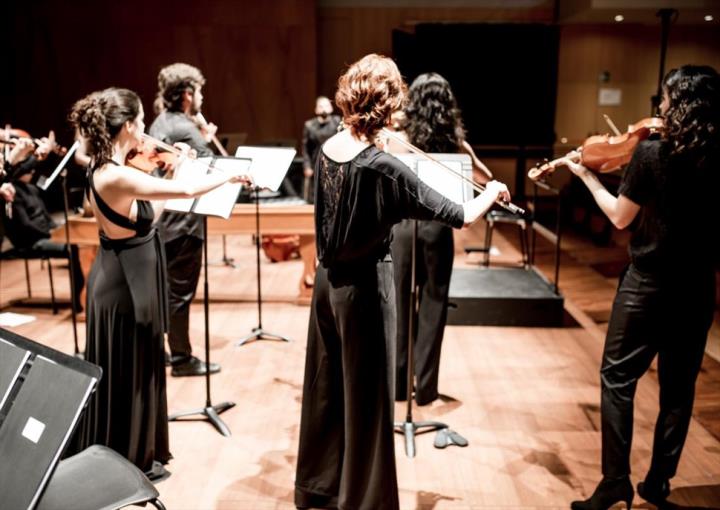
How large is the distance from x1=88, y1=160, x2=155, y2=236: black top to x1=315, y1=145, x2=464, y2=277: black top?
80 centimetres

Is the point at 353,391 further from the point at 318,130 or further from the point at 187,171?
the point at 318,130

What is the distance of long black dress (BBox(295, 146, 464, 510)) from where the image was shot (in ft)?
6.72

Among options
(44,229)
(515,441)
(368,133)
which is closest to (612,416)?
(515,441)

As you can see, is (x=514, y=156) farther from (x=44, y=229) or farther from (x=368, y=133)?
(x=368, y=133)

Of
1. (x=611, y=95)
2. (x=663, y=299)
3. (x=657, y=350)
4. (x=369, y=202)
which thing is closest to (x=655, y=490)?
(x=657, y=350)

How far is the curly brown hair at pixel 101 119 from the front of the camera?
245cm

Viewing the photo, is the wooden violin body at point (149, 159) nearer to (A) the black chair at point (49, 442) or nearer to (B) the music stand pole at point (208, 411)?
(B) the music stand pole at point (208, 411)

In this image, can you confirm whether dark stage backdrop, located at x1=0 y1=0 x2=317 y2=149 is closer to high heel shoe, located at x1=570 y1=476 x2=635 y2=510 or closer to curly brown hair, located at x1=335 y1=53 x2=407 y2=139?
curly brown hair, located at x1=335 y1=53 x2=407 y2=139

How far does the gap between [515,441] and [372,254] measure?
4.67 feet

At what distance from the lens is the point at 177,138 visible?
344 centimetres

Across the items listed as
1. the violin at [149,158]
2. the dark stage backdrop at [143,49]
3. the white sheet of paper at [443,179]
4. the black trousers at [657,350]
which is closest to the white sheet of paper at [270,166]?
the violin at [149,158]

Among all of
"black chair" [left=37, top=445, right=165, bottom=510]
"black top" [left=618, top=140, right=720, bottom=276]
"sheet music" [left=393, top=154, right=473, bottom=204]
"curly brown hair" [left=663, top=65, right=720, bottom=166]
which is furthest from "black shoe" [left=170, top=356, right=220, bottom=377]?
"curly brown hair" [left=663, top=65, right=720, bottom=166]

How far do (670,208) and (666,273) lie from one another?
0.22 m

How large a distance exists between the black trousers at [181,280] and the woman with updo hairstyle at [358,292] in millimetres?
1615
